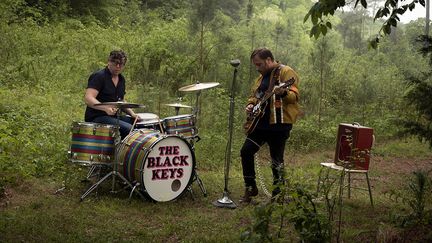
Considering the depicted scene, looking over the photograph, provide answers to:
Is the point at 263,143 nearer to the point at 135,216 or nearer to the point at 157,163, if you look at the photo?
the point at 157,163

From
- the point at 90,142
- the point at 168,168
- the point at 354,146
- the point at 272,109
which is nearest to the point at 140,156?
the point at 168,168

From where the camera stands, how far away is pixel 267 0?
108ft

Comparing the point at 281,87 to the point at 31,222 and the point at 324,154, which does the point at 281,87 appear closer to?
the point at 31,222

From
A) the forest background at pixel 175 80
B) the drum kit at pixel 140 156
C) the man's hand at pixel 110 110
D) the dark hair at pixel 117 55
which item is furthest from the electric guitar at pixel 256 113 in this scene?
the forest background at pixel 175 80

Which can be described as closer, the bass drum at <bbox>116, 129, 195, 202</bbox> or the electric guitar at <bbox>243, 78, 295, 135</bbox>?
the electric guitar at <bbox>243, 78, 295, 135</bbox>

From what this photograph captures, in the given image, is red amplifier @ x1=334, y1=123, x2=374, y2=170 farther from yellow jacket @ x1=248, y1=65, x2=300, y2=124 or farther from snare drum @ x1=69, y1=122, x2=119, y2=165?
snare drum @ x1=69, y1=122, x2=119, y2=165

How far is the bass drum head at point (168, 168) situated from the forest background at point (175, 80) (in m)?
1.37

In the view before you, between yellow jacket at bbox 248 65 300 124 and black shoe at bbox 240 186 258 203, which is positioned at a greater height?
yellow jacket at bbox 248 65 300 124

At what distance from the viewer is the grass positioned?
422 centimetres

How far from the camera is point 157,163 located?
539cm

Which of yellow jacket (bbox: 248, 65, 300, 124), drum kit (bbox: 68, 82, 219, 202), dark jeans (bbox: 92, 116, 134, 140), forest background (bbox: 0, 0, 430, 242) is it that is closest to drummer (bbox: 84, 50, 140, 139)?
dark jeans (bbox: 92, 116, 134, 140)

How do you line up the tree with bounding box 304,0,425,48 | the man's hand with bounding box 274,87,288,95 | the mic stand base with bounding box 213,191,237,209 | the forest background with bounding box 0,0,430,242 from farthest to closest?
the forest background with bounding box 0,0,430,242 → the mic stand base with bounding box 213,191,237,209 → the man's hand with bounding box 274,87,288,95 → the tree with bounding box 304,0,425,48

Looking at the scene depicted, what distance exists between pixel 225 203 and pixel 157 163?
883mm

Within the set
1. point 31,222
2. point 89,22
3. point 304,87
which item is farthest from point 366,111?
point 89,22
